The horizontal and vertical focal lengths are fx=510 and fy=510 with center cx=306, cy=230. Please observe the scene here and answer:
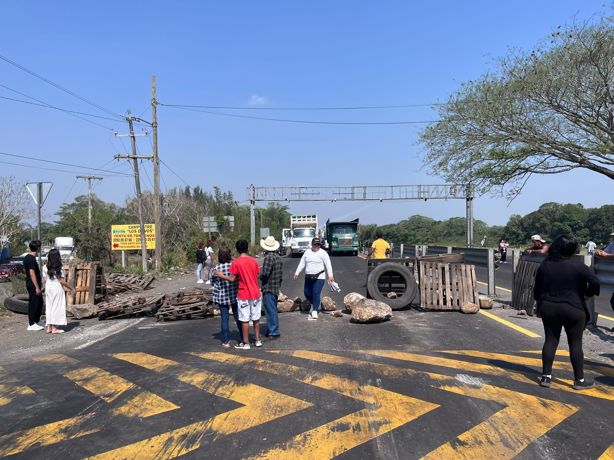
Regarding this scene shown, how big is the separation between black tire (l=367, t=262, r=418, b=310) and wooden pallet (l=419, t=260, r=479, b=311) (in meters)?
0.27

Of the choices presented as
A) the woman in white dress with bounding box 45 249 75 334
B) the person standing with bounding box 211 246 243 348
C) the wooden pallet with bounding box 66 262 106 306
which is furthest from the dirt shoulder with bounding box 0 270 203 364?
the person standing with bounding box 211 246 243 348

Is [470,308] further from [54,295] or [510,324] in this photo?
[54,295]

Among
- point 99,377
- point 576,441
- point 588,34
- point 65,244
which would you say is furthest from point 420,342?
point 65,244

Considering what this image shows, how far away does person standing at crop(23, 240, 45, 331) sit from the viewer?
991cm

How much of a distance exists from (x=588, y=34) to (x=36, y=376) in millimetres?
23545

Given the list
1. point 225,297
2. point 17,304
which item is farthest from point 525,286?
point 17,304

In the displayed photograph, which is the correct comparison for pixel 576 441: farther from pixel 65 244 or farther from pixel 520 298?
pixel 65 244

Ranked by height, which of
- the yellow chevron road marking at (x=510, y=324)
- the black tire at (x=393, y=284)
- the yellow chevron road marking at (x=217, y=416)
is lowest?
the yellow chevron road marking at (x=510, y=324)

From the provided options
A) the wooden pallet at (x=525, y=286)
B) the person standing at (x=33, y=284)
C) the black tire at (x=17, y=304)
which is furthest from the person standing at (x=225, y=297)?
the black tire at (x=17, y=304)

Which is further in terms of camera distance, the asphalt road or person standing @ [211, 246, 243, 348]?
person standing @ [211, 246, 243, 348]

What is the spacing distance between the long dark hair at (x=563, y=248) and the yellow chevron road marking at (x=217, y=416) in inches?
129

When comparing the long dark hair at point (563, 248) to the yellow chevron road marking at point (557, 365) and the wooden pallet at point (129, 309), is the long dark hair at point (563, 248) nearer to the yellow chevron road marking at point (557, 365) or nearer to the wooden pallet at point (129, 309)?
the yellow chevron road marking at point (557, 365)

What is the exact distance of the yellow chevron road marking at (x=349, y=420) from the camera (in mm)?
4004

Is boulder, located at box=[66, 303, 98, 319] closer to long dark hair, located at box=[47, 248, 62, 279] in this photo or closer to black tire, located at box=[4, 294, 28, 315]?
black tire, located at box=[4, 294, 28, 315]
